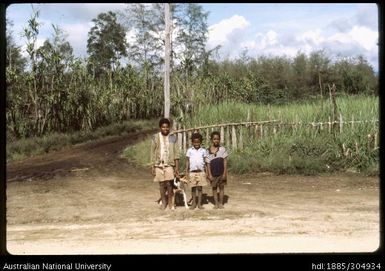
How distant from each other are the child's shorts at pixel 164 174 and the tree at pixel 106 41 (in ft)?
88.0

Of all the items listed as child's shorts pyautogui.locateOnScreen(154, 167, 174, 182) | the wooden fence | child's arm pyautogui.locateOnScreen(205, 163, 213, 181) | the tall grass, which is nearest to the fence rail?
the wooden fence

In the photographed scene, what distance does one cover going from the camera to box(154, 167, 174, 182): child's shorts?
720 cm

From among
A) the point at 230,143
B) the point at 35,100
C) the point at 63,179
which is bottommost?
the point at 63,179

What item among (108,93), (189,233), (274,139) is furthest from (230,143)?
(108,93)

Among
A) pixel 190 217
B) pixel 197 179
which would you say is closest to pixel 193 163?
pixel 197 179

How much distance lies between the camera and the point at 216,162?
7258 millimetres

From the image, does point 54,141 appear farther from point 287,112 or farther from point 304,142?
point 304,142

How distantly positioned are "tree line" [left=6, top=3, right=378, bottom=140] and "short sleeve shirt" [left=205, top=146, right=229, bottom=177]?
5386 millimetres

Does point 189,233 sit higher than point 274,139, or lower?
lower

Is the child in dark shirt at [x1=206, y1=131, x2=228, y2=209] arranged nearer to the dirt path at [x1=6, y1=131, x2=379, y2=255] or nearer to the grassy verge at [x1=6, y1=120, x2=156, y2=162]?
the dirt path at [x1=6, y1=131, x2=379, y2=255]

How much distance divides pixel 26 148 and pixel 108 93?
637 centimetres
